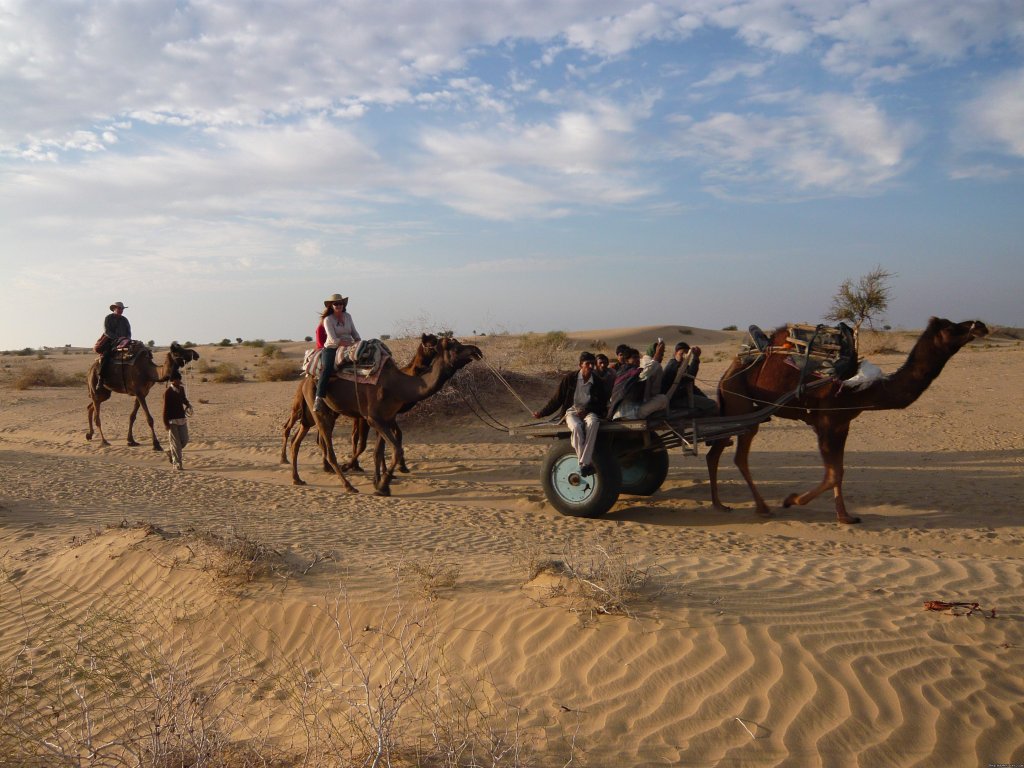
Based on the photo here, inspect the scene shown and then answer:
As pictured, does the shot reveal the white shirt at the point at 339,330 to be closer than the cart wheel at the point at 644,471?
No

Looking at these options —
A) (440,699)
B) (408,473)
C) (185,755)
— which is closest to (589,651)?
(440,699)

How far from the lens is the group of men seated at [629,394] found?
9586 mm

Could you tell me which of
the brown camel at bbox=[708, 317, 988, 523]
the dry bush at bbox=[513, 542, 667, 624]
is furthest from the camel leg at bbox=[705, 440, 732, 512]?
the dry bush at bbox=[513, 542, 667, 624]

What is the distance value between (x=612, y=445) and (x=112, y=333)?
43.1 feet

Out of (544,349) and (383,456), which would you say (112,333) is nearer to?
(383,456)

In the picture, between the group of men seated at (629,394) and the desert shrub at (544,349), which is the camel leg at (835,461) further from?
the desert shrub at (544,349)

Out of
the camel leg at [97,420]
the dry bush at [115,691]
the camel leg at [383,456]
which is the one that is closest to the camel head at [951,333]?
the camel leg at [383,456]

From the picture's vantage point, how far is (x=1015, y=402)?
18469mm

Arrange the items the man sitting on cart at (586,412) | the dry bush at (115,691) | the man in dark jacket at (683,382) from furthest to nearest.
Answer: the man in dark jacket at (683,382) → the man sitting on cart at (586,412) → the dry bush at (115,691)

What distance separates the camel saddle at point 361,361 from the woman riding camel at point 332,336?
0.38ft

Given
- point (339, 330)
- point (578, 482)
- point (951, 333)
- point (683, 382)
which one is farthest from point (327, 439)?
point (951, 333)

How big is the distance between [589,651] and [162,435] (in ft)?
55.4

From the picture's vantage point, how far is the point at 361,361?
12.4 metres

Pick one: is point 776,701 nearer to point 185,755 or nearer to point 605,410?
point 185,755
